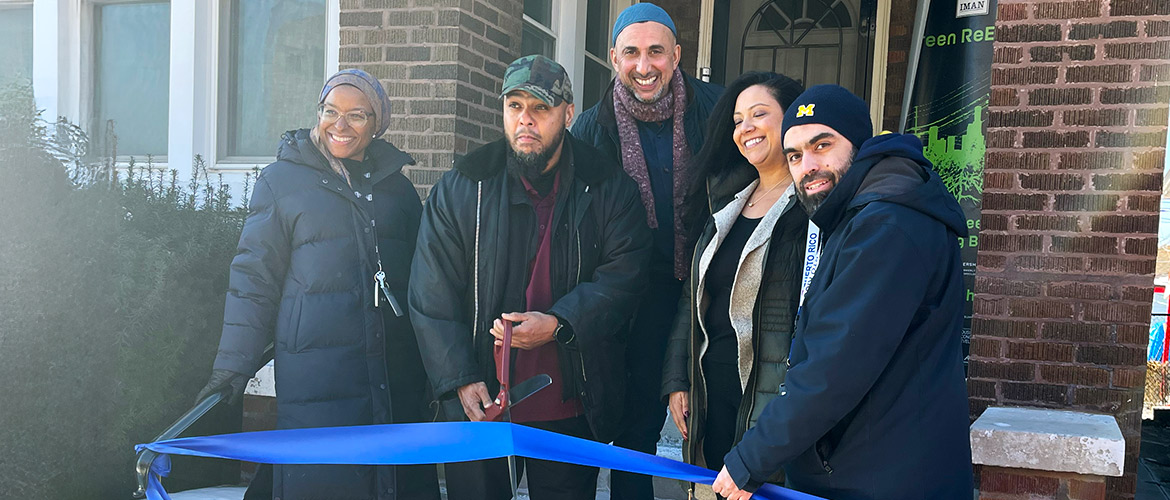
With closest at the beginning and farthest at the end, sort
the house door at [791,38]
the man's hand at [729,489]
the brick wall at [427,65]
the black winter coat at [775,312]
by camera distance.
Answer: the man's hand at [729,489], the black winter coat at [775,312], the brick wall at [427,65], the house door at [791,38]

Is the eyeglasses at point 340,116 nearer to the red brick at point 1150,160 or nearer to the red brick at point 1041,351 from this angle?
the red brick at point 1041,351

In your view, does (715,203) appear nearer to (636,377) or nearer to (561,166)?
(561,166)

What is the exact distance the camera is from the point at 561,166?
295 centimetres

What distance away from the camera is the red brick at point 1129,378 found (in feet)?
12.3

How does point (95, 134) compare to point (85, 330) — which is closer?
point (85, 330)

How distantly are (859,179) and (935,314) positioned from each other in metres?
0.37

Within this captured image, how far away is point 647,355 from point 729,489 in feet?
3.38

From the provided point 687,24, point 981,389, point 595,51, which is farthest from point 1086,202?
point 687,24

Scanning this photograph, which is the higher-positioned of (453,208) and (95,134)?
(95,134)

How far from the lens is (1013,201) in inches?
154

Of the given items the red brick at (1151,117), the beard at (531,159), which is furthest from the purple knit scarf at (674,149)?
the red brick at (1151,117)

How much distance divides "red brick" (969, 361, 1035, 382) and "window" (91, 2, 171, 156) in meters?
4.94

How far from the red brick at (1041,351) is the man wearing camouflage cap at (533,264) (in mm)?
2045

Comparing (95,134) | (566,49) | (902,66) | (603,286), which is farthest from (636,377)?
(902,66)
